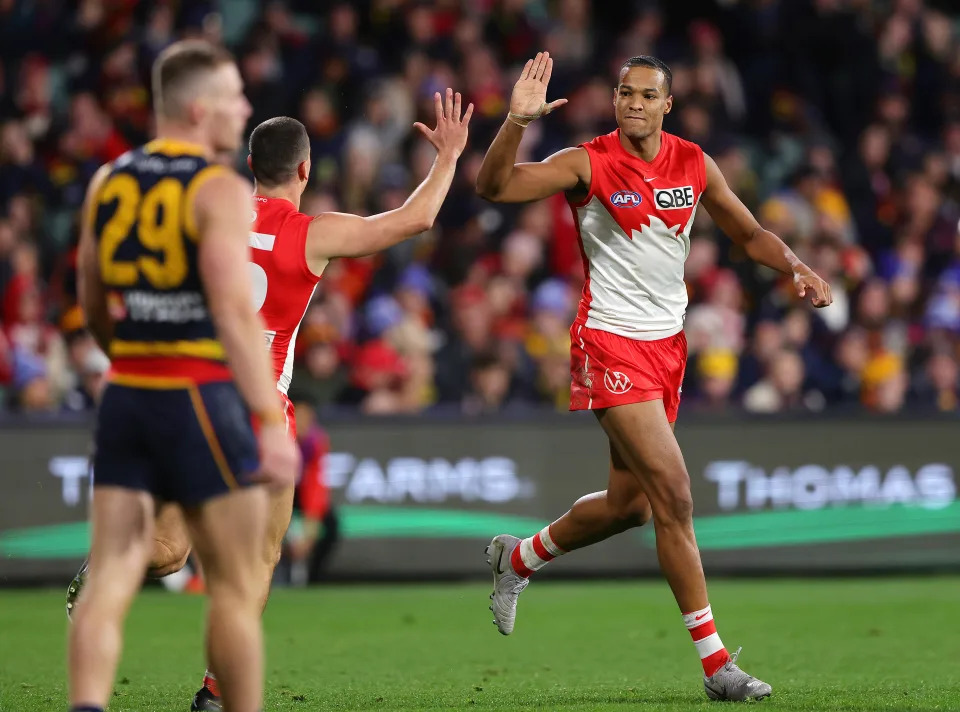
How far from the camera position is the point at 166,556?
22.0 feet

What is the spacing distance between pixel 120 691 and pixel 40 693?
377 mm

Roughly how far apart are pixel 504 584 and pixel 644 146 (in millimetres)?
2472

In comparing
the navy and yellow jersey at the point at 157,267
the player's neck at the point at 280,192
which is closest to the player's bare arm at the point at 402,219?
the player's neck at the point at 280,192

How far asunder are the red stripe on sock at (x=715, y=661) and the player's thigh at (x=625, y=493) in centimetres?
81

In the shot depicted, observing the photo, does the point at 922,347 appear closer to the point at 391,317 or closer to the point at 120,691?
the point at 391,317

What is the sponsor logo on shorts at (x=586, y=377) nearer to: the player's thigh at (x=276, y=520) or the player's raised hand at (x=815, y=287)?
the player's raised hand at (x=815, y=287)

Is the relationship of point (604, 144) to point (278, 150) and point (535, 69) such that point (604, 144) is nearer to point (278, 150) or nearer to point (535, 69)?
point (535, 69)

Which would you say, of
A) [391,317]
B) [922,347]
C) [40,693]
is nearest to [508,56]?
[391,317]

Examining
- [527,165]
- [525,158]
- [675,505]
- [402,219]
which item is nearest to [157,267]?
[402,219]

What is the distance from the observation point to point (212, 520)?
4.69 meters

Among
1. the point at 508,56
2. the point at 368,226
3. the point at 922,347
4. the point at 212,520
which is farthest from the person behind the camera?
the point at 508,56

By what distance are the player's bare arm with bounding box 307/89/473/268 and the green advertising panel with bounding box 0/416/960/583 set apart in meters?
7.06

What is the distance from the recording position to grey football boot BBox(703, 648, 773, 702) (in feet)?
22.1

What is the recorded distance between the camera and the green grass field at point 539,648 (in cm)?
704
